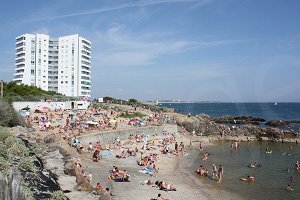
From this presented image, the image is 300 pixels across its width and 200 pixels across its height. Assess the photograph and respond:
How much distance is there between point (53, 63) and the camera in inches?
3792

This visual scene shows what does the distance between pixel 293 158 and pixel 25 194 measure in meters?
33.0

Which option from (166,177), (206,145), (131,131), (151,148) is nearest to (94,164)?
(166,177)

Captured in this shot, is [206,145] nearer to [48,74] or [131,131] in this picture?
[131,131]

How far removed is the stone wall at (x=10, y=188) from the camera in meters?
9.05

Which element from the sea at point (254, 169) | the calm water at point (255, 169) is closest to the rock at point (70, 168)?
the sea at point (254, 169)

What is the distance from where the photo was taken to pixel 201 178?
25.1 meters

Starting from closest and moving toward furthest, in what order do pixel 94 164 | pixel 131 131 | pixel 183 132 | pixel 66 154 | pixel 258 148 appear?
pixel 66 154, pixel 94 164, pixel 131 131, pixel 258 148, pixel 183 132

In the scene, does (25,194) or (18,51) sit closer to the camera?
(25,194)

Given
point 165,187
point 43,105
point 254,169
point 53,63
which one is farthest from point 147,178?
point 53,63

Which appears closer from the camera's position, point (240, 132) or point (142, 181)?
point (142, 181)

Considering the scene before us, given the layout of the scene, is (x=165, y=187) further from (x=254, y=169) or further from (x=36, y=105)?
(x=36, y=105)

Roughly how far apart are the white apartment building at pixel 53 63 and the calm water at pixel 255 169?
2414 inches

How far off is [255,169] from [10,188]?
24.5 meters

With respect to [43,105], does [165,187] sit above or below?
below
